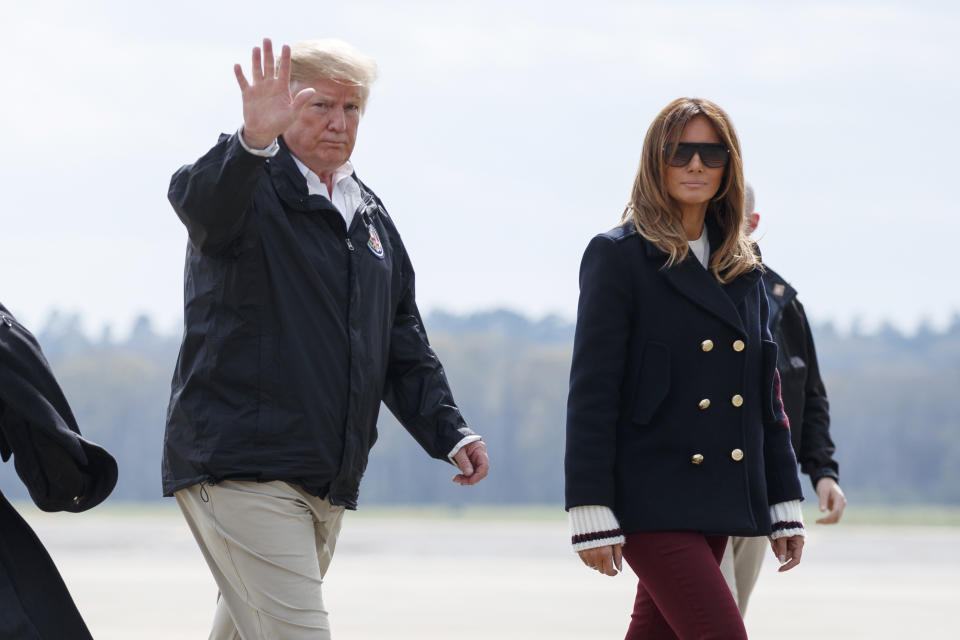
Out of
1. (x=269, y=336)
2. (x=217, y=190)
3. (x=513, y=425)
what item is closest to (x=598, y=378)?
(x=269, y=336)

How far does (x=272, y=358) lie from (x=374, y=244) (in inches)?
20.6

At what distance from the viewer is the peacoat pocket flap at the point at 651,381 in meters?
4.18

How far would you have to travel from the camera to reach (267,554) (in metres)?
4.18

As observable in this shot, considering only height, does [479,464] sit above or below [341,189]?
below

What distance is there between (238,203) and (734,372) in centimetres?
137

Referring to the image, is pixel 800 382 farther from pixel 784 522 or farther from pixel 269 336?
pixel 269 336

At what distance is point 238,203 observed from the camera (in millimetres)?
4059

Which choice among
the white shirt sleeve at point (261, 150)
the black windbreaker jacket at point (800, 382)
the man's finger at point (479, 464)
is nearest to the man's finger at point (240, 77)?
the white shirt sleeve at point (261, 150)

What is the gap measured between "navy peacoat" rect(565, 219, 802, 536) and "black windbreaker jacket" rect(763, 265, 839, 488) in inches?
67.3

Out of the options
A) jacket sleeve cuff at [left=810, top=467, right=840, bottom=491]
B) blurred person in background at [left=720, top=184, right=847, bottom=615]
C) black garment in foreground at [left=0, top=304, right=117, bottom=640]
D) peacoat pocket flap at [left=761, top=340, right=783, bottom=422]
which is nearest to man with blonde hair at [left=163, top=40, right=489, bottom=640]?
black garment in foreground at [left=0, top=304, right=117, bottom=640]

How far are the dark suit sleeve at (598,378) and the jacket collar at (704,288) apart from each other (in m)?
0.12

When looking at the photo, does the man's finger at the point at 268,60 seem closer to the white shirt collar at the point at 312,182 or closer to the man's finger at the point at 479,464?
the white shirt collar at the point at 312,182

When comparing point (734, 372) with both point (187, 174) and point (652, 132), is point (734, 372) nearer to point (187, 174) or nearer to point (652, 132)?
point (652, 132)

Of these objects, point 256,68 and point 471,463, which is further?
point 471,463
